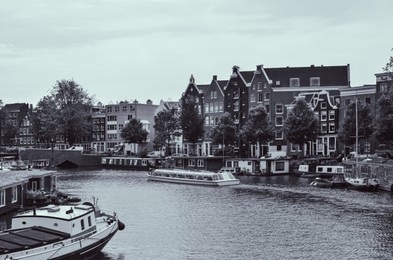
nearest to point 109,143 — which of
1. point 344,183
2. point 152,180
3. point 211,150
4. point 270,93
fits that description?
point 211,150

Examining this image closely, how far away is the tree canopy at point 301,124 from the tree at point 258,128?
5.31 m

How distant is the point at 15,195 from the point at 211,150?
87.0m

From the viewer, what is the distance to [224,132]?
125500mm

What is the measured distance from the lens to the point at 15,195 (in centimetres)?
5891

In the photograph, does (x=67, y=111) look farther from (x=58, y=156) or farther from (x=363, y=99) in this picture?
(x=363, y=99)

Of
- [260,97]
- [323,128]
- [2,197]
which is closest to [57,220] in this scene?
[2,197]

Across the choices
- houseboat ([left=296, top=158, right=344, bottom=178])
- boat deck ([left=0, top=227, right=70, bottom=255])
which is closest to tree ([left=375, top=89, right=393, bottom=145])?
houseboat ([left=296, top=158, right=344, bottom=178])

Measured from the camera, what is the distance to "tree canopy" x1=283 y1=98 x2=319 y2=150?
363 ft

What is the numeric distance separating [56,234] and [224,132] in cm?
9194

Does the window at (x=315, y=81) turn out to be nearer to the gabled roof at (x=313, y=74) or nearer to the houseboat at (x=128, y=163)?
the gabled roof at (x=313, y=74)

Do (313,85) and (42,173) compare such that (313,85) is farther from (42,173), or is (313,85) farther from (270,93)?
(42,173)

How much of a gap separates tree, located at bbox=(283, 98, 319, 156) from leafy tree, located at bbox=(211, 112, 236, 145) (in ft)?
51.3

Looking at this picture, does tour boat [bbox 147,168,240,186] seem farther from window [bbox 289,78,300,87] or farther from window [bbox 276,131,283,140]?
window [bbox 289,78,300,87]

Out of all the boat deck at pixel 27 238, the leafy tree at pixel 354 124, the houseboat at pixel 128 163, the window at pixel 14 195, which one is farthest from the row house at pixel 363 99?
the boat deck at pixel 27 238
